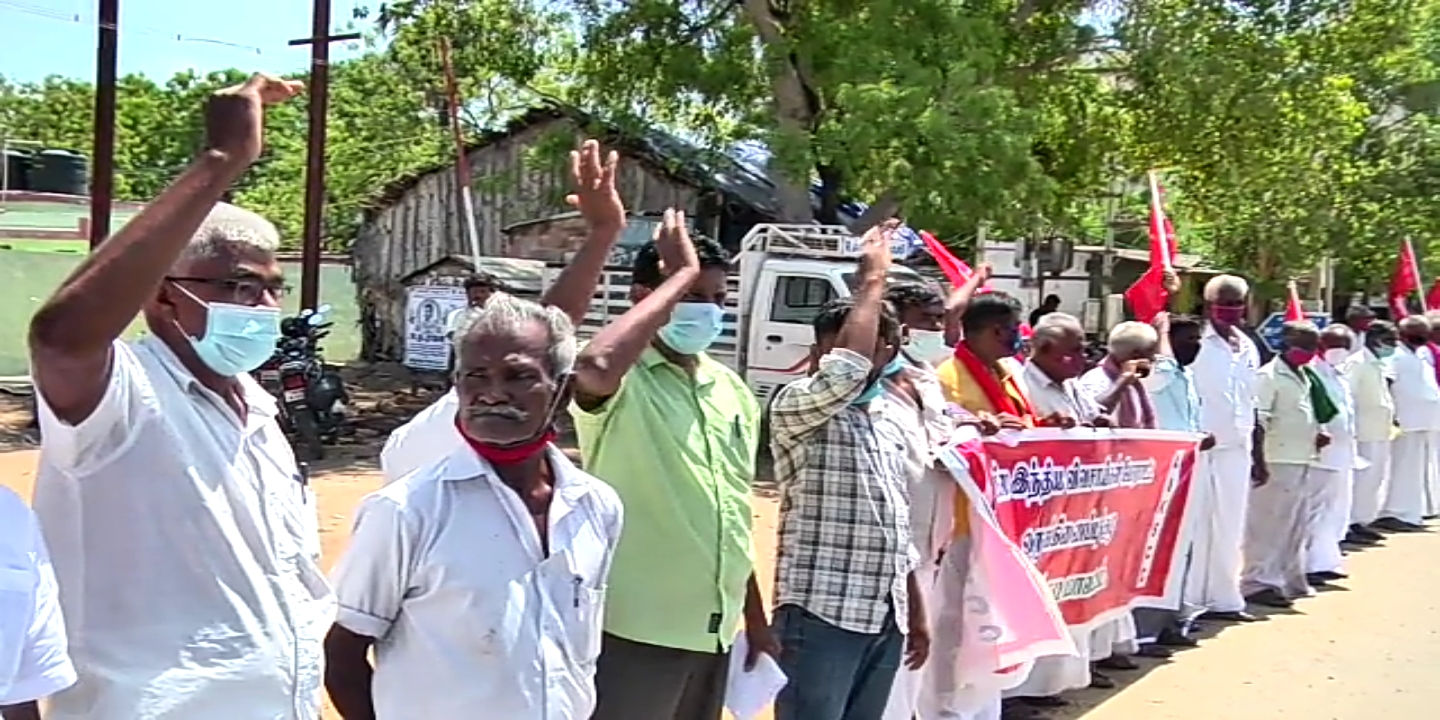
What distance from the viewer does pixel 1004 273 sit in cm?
2370

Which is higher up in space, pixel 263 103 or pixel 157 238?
pixel 263 103

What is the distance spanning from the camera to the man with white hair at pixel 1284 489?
9.30m

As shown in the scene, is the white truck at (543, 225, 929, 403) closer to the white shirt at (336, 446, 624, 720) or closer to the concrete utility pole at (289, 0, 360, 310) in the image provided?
the concrete utility pole at (289, 0, 360, 310)

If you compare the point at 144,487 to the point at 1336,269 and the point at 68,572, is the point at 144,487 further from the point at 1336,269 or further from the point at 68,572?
the point at 1336,269

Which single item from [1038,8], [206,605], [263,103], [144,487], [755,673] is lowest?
[755,673]

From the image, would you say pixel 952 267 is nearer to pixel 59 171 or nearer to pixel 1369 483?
pixel 59 171

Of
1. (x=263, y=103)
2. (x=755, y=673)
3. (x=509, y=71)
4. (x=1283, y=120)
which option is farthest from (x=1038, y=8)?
(x=263, y=103)

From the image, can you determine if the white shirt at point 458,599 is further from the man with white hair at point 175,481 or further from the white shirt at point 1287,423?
the white shirt at point 1287,423

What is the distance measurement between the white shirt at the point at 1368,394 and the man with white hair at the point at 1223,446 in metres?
3.69

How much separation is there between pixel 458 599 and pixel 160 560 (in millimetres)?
493

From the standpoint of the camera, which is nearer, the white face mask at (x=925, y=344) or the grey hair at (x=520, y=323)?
the grey hair at (x=520, y=323)

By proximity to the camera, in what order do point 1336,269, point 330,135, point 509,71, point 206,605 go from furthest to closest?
point 330,135, point 1336,269, point 509,71, point 206,605

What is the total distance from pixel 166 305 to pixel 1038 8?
1605cm

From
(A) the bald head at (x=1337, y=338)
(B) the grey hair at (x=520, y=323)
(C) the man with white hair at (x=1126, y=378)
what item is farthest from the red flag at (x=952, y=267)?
(A) the bald head at (x=1337, y=338)
